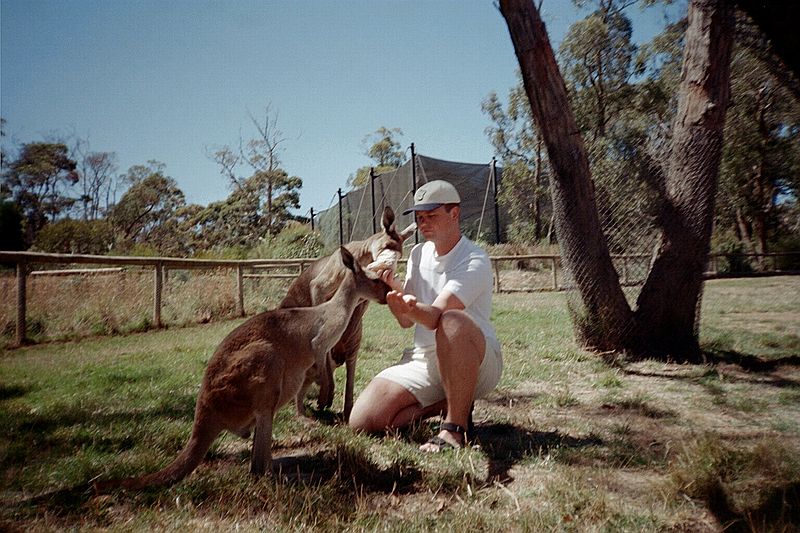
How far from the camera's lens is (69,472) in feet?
8.91

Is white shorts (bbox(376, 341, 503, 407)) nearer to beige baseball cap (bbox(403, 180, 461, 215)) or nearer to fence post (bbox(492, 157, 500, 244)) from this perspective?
beige baseball cap (bbox(403, 180, 461, 215))

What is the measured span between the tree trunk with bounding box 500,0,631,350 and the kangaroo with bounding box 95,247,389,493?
140 inches

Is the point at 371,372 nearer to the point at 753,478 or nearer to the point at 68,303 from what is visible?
the point at 753,478

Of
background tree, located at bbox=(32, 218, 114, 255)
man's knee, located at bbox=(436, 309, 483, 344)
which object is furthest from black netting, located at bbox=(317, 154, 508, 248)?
man's knee, located at bbox=(436, 309, 483, 344)

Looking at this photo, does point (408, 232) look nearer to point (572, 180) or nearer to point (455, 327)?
point (455, 327)

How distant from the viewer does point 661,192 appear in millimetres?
5703

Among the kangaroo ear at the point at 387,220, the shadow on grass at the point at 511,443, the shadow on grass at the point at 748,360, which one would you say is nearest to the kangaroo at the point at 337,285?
the kangaroo ear at the point at 387,220

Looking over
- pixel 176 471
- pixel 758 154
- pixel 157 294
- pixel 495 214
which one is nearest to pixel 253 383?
pixel 176 471

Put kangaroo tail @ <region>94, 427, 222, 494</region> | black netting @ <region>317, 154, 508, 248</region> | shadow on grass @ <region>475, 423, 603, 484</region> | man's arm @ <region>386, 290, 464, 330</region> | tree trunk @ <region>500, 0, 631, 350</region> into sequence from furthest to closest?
1. black netting @ <region>317, 154, 508, 248</region>
2. tree trunk @ <region>500, 0, 631, 350</region>
3. man's arm @ <region>386, 290, 464, 330</region>
4. shadow on grass @ <region>475, 423, 603, 484</region>
5. kangaroo tail @ <region>94, 427, 222, 494</region>

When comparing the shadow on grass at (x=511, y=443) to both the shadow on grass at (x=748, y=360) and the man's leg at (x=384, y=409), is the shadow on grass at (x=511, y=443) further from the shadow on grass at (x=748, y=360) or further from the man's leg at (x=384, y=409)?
the shadow on grass at (x=748, y=360)

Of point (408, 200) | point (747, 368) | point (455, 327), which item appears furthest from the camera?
point (408, 200)

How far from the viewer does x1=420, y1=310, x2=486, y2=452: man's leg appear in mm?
3064

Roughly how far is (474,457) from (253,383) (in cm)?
137

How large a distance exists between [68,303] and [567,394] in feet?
25.1
